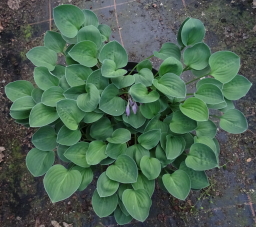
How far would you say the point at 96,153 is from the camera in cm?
127

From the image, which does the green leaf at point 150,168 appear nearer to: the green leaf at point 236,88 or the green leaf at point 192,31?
the green leaf at point 236,88

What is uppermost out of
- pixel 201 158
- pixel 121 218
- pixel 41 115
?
pixel 41 115

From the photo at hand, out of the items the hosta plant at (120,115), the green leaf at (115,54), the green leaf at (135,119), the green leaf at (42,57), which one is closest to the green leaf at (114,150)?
the hosta plant at (120,115)

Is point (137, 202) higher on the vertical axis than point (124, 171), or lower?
lower

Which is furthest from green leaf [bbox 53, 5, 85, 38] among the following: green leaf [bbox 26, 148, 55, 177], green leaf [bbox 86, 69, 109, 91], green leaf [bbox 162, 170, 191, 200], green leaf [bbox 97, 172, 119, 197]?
green leaf [bbox 162, 170, 191, 200]

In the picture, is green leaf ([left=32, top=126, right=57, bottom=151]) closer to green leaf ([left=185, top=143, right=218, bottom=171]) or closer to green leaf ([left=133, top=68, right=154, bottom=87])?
green leaf ([left=133, top=68, right=154, bottom=87])

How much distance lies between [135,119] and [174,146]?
0.67 feet

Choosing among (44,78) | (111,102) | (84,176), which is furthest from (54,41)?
(84,176)

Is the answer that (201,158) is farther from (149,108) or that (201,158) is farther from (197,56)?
(197,56)

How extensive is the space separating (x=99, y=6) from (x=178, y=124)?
1385 millimetres

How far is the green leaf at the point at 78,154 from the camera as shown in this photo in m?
1.26

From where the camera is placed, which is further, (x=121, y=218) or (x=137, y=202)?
(x=121, y=218)

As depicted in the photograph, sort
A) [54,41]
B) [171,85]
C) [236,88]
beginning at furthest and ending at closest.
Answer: [54,41] < [236,88] < [171,85]

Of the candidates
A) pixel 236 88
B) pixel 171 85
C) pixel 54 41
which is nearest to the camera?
pixel 171 85
